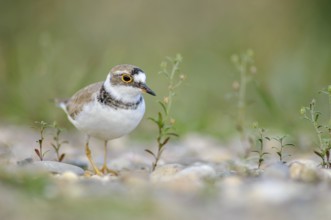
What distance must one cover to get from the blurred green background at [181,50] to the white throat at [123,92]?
699 millimetres

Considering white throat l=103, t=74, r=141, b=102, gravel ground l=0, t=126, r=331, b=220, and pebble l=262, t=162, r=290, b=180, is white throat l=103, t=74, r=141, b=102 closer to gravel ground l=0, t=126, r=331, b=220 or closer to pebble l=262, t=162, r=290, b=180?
gravel ground l=0, t=126, r=331, b=220

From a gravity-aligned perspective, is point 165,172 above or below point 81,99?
below

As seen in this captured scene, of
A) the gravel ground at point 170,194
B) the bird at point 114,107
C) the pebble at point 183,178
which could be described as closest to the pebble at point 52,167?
the gravel ground at point 170,194

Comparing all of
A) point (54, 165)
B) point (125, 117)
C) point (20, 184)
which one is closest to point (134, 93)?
point (125, 117)

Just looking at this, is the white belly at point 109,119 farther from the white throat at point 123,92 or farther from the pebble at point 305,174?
the pebble at point 305,174

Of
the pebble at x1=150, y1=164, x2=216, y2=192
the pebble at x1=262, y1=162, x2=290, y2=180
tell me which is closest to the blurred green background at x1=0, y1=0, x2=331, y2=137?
the pebble at x1=150, y1=164, x2=216, y2=192

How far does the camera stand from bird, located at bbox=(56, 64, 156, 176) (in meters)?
4.73

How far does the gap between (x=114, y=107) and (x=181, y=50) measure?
633 cm

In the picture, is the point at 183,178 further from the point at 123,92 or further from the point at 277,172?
the point at 123,92

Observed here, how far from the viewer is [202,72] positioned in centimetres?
937

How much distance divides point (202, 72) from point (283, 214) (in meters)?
6.49

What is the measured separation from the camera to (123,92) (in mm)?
4824

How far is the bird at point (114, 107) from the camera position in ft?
15.5

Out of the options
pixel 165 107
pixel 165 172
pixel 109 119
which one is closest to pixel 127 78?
pixel 109 119
